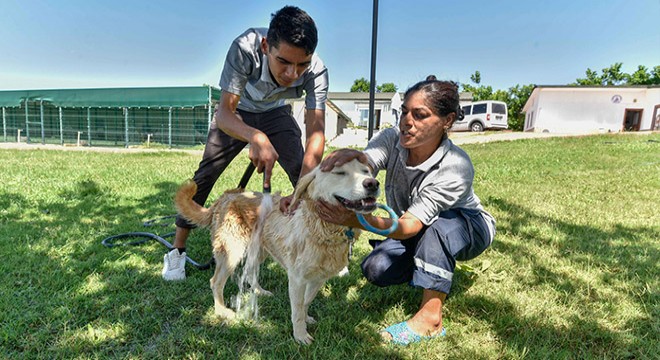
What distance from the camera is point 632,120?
31016 mm

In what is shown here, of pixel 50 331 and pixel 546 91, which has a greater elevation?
pixel 546 91

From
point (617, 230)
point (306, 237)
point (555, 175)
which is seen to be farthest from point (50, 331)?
point (555, 175)

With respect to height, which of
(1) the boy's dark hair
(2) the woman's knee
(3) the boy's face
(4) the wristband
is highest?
(1) the boy's dark hair

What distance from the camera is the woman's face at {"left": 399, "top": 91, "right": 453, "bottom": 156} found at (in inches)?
102

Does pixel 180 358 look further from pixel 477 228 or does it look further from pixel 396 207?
pixel 477 228

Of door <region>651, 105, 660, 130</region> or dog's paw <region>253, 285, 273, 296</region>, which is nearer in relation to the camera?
dog's paw <region>253, 285, 273, 296</region>

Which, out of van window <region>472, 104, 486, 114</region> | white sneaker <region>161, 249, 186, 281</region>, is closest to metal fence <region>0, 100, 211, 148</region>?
white sneaker <region>161, 249, 186, 281</region>

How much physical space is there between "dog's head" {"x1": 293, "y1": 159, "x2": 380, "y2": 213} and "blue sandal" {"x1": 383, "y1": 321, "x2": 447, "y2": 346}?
1043 mm

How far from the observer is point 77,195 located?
6488mm

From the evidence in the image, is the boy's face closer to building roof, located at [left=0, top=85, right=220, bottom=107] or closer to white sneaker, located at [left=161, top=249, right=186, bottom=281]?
white sneaker, located at [left=161, top=249, right=186, bottom=281]

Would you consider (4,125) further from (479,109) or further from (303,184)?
(479,109)

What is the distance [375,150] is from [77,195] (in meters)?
5.89

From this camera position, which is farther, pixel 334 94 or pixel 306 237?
pixel 334 94

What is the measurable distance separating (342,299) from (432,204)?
120 cm
